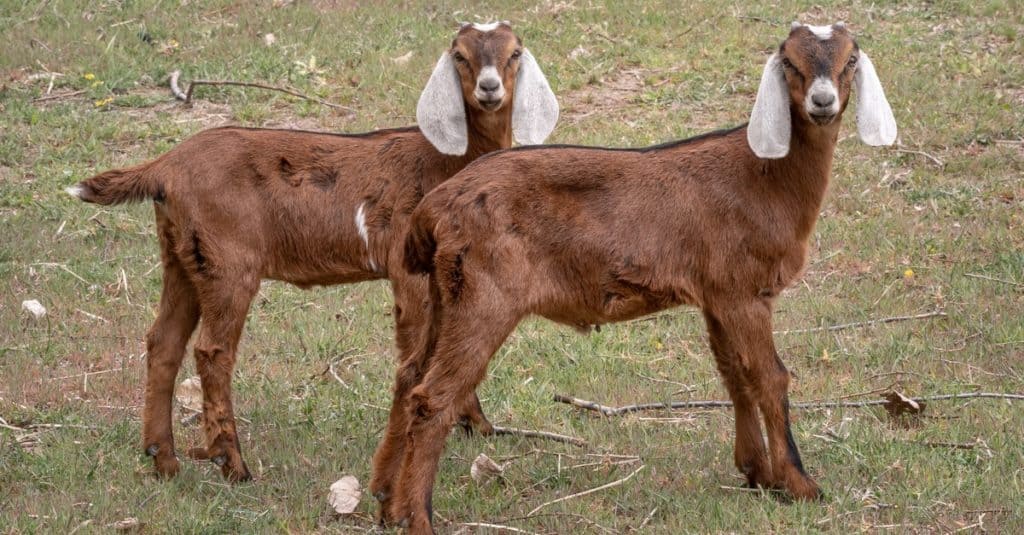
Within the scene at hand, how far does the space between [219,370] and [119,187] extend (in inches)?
39.6

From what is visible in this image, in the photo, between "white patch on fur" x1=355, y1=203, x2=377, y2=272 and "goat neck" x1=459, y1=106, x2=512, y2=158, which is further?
"goat neck" x1=459, y1=106, x2=512, y2=158

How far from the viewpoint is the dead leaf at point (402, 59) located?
12.0 meters

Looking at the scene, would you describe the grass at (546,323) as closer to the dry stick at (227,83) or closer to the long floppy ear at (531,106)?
the dry stick at (227,83)

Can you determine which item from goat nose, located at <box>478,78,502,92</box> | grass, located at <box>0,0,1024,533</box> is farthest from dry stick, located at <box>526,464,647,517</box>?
goat nose, located at <box>478,78,502,92</box>

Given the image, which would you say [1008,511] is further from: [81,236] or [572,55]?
[572,55]

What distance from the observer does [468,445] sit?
6398 millimetres

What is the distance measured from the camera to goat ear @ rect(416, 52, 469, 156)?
624cm

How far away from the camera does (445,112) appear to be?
6.32 m

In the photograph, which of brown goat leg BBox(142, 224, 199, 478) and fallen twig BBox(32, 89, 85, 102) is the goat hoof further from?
fallen twig BBox(32, 89, 85, 102)

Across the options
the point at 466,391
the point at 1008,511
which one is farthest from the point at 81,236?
the point at 1008,511

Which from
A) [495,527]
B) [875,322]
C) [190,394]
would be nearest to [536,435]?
[495,527]

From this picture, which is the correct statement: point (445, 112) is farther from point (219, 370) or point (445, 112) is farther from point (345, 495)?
point (345, 495)

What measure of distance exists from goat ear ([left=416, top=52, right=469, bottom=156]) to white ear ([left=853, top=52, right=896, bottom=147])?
1863mm

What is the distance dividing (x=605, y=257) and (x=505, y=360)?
7.09 feet
